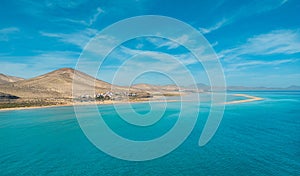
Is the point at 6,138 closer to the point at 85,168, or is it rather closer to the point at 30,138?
the point at 30,138

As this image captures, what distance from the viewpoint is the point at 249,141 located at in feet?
95.1

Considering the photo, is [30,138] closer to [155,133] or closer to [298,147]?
[155,133]

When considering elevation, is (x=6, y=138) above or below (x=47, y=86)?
below

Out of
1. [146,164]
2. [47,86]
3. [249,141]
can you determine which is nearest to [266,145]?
[249,141]

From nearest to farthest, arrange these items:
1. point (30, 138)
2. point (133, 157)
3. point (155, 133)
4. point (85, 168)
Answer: point (85, 168)
point (133, 157)
point (30, 138)
point (155, 133)

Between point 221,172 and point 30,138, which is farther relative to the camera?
point 30,138

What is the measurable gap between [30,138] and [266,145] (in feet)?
108

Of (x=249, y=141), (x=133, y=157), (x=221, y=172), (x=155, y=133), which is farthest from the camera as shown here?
(x=155, y=133)

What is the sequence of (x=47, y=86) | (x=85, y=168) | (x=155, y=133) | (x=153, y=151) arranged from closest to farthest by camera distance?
(x=85, y=168)
(x=153, y=151)
(x=155, y=133)
(x=47, y=86)

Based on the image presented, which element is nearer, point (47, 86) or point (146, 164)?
point (146, 164)

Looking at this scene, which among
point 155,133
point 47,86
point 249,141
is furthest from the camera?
point 47,86

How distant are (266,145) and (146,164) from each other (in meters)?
→ 15.8

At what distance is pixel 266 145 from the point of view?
27.0 metres

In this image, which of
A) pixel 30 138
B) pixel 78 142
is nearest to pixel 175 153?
pixel 78 142
